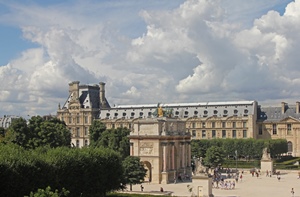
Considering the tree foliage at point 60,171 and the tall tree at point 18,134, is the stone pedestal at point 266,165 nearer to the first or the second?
the tree foliage at point 60,171

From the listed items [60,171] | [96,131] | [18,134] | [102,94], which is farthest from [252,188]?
[102,94]

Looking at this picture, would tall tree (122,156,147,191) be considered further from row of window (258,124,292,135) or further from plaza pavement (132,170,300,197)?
row of window (258,124,292,135)

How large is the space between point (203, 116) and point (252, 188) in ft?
219

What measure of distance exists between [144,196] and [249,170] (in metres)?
47.4

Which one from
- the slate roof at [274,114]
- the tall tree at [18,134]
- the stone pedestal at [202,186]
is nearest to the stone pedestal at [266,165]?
the stone pedestal at [202,186]

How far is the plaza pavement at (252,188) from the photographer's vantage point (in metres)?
67.3

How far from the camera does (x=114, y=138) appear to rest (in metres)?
92.8

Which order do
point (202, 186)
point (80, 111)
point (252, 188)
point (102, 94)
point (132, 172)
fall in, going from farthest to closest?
1. point (102, 94)
2. point (80, 111)
3. point (252, 188)
4. point (132, 172)
5. point (202, 186)

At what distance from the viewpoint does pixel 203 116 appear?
140625 millimetres

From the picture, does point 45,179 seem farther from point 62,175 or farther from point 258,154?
point 258,154

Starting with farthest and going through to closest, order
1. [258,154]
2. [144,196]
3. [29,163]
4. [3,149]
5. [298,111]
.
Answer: [298,111] < [258,154] < [144,196] < [3,149] < [29,163]

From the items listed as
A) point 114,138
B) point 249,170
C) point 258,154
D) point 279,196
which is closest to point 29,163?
point 279,196

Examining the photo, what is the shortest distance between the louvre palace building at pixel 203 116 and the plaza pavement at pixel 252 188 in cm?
4372

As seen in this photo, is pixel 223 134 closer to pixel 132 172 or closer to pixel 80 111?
pixel 80 111
